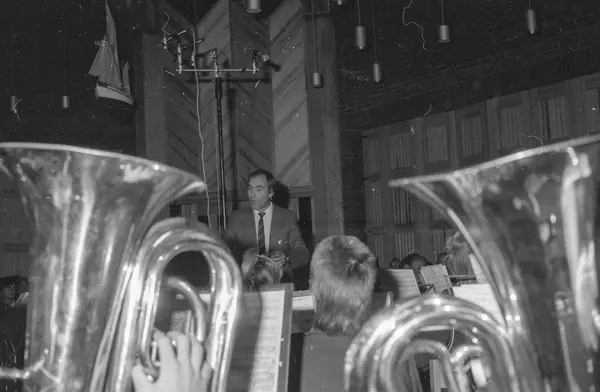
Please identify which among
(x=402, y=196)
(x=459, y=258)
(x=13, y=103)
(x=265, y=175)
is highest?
→ (x=13, y=103)

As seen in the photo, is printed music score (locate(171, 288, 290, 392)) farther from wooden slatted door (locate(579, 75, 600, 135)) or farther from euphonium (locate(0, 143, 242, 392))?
wooden slatted door (locate(579, 75, 600, 135))

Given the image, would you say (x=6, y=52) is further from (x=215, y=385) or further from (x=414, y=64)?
(x=215, y=385)

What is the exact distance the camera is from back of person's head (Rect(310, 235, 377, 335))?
222 centimetres

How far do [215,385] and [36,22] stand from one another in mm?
6198

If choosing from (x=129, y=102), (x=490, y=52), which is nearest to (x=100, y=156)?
(x=490, y=52)

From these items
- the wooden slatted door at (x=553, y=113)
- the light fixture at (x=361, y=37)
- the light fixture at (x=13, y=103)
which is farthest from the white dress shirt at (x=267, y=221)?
the light fixture at (x=13, y=103)

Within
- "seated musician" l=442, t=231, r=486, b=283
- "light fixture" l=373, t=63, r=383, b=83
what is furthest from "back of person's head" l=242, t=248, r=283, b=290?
"light fixture" l=373, t=63, r=383, b=83

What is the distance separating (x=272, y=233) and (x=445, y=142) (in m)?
2.19

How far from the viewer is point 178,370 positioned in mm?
1165

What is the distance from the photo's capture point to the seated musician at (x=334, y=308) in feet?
7.17


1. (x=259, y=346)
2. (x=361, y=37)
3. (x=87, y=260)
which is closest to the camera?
(x=87, y=260)

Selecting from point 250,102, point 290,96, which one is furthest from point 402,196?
point 250,102

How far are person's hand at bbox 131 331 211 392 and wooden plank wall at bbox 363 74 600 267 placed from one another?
174 inches

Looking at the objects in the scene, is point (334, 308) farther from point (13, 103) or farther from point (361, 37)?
point (13, 103)
